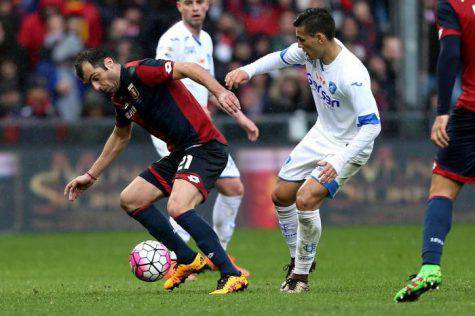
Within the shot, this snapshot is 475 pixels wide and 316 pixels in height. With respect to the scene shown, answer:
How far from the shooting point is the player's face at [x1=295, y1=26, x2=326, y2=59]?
28.1 feet

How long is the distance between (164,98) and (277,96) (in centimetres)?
863

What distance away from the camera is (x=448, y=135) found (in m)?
7.49

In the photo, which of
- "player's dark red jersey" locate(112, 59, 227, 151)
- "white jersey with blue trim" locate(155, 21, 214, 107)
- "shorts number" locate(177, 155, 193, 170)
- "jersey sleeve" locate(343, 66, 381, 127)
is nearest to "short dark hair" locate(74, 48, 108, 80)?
"player's dark red jersey" locate(112, 59, 227, 151)

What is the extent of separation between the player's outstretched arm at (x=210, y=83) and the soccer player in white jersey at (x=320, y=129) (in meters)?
0.33

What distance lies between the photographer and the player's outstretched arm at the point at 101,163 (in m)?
9.29

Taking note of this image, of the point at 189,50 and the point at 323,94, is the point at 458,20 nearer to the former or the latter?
the point at 323,94

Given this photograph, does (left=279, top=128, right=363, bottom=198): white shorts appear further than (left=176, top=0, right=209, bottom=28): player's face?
No

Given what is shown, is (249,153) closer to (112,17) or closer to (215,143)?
(112,17)

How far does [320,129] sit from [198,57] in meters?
2.30

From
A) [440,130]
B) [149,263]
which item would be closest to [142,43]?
[149,263]

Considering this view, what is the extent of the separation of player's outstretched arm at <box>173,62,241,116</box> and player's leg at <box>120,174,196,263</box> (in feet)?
3.39

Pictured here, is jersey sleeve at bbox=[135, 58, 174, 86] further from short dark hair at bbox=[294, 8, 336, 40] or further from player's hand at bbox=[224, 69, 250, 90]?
short dark hair at bbox=[294, 8, 336, 40]

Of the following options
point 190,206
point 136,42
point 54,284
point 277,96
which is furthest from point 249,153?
point 190,206

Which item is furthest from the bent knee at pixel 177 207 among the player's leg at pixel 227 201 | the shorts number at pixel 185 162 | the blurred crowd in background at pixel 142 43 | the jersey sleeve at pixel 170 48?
the blurred crowd in background at pixel 142 43
